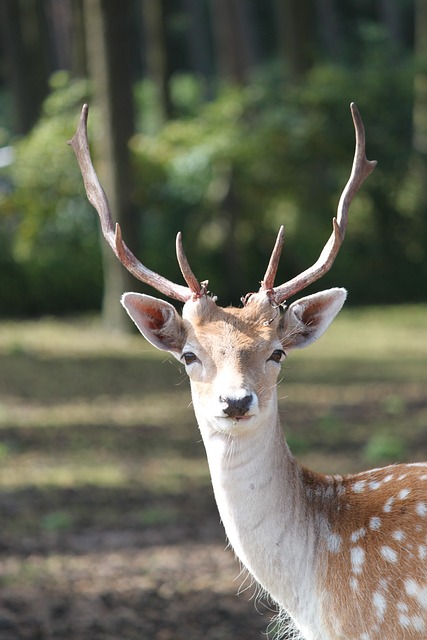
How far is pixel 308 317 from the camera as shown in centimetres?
419

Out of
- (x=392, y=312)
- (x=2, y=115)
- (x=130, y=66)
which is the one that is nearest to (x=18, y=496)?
(x=130, y=66)

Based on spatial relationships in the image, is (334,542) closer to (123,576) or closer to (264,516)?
(264,516)

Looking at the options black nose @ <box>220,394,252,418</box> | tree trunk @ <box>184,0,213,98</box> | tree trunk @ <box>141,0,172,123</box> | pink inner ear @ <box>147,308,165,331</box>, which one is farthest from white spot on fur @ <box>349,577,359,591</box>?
tree trunk @ <box>184,0,213,98</box>

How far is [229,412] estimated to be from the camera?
3.70 meters

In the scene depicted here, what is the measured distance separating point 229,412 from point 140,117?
20945mm

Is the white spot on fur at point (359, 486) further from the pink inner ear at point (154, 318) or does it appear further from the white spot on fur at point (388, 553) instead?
the pink inner ear at point (154, 318)

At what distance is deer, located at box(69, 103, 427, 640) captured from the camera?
3783 millimetres

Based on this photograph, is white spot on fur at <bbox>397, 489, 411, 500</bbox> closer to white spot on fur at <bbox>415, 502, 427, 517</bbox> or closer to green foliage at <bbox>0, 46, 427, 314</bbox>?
white spot on fur at <bbox>415, 502, 427, 517</bbox>

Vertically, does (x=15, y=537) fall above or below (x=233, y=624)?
above

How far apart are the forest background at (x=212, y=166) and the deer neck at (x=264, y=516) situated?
1052 centimetres

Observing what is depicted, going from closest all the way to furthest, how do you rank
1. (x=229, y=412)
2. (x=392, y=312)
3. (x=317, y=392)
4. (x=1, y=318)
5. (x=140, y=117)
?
(x=229, y=412) < (x=317, y=392) < (x=1, y=318) < (x=392, y=312) < (x=140, y=117)

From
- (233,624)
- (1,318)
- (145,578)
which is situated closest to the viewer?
(233,624)

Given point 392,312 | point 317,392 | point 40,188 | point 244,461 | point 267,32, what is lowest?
point 244,461

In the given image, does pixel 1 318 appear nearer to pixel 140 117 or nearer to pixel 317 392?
pixel 317 392
